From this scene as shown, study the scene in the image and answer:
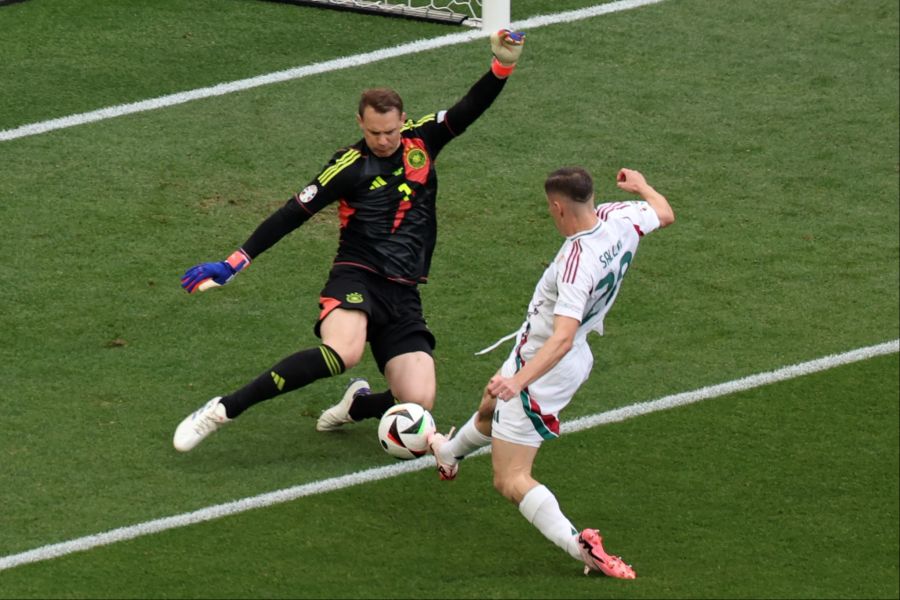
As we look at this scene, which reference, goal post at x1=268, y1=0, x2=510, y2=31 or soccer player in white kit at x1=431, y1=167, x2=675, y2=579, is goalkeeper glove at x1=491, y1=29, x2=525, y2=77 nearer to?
soccer player in white kit at x1=431, y1=167, x2=675, y2=579

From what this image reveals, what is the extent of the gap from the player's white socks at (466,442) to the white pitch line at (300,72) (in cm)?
515

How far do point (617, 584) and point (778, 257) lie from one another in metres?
3.82

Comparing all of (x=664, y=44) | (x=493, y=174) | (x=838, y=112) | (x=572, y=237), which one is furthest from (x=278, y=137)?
(x=572, y=237)

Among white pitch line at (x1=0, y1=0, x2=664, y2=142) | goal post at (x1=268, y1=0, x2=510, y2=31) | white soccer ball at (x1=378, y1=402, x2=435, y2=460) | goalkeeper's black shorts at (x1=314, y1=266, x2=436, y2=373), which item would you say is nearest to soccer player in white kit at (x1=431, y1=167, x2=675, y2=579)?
white soccer ball at (x1=378, y1=402, x2=435, y2=460)

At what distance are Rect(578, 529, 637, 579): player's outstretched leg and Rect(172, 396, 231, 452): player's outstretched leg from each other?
6.49 feet

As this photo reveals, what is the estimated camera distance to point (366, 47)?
1347cm

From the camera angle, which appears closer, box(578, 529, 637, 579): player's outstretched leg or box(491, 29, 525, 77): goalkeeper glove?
box(578, 529, 637, 579): player's outstretched leg

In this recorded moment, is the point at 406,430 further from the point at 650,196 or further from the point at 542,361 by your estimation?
the point at 650,196

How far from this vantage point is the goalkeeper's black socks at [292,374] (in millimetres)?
8547

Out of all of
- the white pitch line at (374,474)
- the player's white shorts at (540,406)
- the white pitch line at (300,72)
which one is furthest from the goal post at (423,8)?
the player's white shorts at (540,406)

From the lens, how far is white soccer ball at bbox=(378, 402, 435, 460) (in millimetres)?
8602

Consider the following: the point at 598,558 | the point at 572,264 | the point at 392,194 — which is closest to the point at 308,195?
the point at 392,194

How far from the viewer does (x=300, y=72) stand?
13.1 metres

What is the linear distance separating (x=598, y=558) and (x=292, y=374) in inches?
71.3
